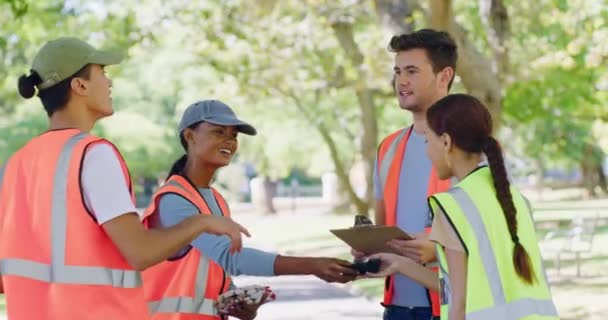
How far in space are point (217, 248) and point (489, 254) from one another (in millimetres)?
1230

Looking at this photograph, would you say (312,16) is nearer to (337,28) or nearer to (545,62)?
(337,28)

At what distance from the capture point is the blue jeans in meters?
5.57

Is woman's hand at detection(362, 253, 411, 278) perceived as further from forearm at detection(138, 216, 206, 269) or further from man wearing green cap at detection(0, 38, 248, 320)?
forearm at detection(138, 216, 206, 269)

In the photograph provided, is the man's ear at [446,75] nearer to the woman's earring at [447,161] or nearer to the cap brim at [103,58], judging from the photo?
the woman's earring at [447,161]

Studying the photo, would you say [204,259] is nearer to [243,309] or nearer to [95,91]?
[243,309]

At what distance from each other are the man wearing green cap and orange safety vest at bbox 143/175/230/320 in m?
0.77

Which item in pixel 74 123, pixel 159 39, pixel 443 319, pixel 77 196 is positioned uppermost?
pixel 159 39

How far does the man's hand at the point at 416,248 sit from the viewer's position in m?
5.21

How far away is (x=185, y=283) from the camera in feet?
17.5

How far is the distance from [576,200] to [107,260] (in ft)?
199

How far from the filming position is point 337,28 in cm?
2884

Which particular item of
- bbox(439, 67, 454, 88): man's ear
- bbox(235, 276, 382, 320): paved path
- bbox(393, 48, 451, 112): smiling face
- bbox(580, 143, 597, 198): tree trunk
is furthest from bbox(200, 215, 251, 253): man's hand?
bbox(580, 143, 597, 198): tree trunk

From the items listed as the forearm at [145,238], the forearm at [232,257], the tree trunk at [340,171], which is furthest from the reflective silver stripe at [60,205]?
the tree trunk at [340,171]

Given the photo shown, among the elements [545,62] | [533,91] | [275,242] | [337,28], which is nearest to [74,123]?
[545,62]
